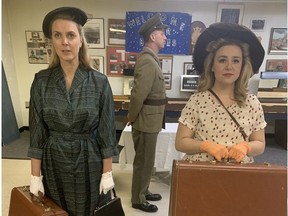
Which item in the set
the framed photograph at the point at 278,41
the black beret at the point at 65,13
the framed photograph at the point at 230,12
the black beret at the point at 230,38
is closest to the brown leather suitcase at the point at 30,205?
the black beret at the point at 65,13

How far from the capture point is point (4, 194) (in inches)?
92.8

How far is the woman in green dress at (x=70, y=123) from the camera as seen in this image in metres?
1.18

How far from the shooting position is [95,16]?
3.94 metres

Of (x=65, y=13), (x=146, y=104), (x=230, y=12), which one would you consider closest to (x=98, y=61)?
(x=230, y=12)

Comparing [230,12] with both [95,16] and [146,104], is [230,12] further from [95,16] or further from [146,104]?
[146,104]

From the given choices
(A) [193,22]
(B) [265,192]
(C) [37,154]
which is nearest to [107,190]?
(C) [37,154]

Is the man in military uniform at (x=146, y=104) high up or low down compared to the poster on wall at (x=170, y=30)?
down

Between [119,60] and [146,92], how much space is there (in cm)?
221

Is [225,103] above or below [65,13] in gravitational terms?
below

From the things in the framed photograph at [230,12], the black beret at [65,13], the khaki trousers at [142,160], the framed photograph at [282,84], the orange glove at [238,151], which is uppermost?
the framed photograph at [230,12]

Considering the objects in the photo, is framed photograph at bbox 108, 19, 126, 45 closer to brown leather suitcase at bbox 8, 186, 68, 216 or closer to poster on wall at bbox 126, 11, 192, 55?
poster on wall at bbox 126, 11, 192, 55

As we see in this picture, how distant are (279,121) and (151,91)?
2.80 meters

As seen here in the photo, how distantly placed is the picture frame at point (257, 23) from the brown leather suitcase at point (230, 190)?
11.5ft

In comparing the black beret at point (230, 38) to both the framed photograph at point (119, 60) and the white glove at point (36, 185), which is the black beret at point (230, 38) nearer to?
the white glove at point (36, 185)
